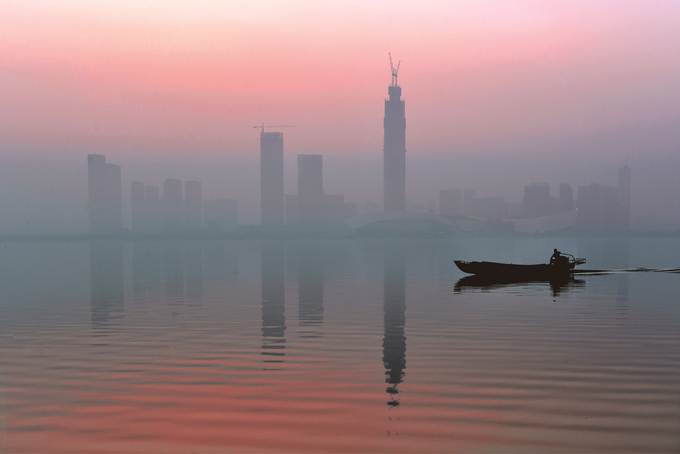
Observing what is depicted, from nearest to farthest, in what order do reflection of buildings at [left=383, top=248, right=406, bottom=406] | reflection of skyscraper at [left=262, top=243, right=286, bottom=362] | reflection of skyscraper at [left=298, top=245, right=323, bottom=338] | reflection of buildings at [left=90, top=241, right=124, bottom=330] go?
reflection of buildings at [left=383, top=248, right=406, bottom=406]
reflection of skyscraper at [left=262, top=243, right=286, bottom=362]
reflection of skyscraper at [left=298, top=245, right=323, bottom=338]
reflection of buildings at [left=90, top=241, right=124, bottom=330]

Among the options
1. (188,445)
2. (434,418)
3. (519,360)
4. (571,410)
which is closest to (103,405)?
(188,445)

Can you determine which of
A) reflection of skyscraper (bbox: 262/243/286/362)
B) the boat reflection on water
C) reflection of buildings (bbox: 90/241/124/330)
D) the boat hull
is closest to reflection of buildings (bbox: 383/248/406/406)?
reflection of skyscraper (bbox: 262/243/286/362)

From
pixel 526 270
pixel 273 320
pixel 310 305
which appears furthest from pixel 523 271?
pixel 273 320

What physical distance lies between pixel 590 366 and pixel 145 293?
46873 mm

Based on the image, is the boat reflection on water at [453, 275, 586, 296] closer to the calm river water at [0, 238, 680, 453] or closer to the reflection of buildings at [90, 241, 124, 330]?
the calm river water at [0, 238, 680, 453]

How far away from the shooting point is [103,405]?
758 inches

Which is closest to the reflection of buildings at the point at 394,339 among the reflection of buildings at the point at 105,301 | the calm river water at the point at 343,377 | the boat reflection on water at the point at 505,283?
the calm river water at the point at 343,377

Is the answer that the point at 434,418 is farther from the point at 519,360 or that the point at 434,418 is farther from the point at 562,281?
the point at 562,281

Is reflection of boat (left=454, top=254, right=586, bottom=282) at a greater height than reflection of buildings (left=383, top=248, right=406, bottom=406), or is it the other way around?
reflection of boat (left=454, top=254, right=586, bottom=282)

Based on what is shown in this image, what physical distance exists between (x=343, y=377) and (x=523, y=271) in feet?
163

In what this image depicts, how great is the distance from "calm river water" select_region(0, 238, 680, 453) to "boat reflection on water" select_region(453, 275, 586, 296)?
12.7 metres

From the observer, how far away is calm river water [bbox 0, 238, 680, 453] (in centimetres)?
1614

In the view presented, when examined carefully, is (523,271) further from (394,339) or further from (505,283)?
(394,339)

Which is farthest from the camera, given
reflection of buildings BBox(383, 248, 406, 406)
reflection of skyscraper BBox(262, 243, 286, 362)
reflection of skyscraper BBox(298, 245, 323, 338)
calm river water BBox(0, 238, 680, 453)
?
reflection of skyscraper BBox(298, 245, 323, 338)
